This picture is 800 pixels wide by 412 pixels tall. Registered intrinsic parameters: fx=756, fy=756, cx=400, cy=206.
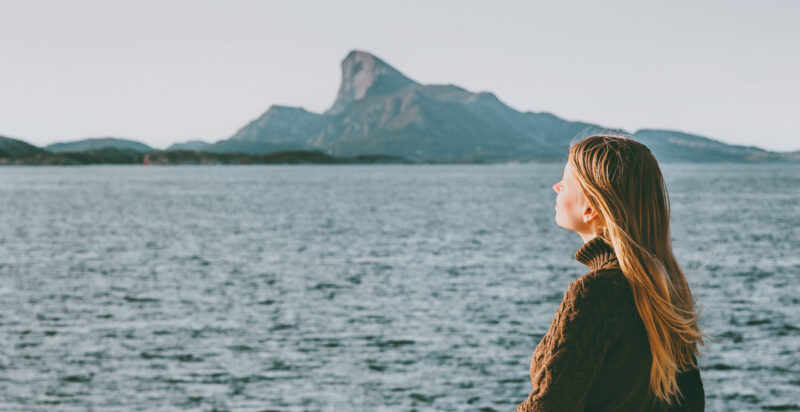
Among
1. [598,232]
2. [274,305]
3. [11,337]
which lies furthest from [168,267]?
[598,232]

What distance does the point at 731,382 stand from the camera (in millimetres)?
19078

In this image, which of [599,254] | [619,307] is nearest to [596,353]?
[619,307]

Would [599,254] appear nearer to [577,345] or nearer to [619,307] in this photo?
[619,307]

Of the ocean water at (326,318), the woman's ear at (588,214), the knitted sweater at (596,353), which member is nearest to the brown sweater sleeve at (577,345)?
the knitted sweater at (596,353)

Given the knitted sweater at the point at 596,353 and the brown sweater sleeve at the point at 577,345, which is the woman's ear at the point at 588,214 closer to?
the knitted sweater at the point at 596,353

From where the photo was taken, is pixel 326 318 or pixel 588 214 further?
pixel 326 318

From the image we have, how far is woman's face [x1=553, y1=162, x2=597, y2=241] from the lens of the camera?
292cm

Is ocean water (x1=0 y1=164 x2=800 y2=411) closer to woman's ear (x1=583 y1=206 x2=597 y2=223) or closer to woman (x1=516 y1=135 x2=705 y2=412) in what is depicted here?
woman (x1=516 y1=135 x2=705 y2=412)

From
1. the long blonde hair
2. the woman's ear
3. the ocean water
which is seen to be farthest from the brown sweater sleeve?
the ocean water

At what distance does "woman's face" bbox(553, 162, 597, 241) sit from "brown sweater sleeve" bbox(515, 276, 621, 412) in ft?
1.09

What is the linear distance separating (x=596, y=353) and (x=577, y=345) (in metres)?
0.08

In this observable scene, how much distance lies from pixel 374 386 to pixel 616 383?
16045mm

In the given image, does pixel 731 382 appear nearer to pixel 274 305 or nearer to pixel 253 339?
pixel 253 339

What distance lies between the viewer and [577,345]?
2611 millimetres
